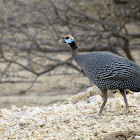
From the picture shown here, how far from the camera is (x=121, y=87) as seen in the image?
370cm

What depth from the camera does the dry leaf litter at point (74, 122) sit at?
10.5 feet

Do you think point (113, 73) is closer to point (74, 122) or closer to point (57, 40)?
point (74, 122)

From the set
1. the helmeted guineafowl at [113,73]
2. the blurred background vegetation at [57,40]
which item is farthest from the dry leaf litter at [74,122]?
the blurred background vegetation at [57,40]

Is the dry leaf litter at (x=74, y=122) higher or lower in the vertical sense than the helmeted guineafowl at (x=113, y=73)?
lower

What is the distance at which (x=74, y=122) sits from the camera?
11.6 feet

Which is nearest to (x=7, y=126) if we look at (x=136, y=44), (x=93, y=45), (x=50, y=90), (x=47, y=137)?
(x=47, y=137)

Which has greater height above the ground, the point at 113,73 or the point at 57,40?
the point at 57,40

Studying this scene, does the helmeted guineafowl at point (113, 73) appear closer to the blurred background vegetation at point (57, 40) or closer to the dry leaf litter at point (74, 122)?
the dry leaf litter at point (74, 122)

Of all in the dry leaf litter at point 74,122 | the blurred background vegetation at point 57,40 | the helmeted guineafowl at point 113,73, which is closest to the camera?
the dry leaf litter at point 74,122

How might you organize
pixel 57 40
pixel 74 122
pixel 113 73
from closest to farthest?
pixel 74 122
pixel 113 73
pixel 57 40

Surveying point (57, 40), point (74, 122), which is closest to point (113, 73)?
point (74, 122)

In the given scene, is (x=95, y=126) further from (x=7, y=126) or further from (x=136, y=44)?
(x=136, y=44)

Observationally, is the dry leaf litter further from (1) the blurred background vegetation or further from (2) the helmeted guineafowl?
(1) the blurred background vegetation

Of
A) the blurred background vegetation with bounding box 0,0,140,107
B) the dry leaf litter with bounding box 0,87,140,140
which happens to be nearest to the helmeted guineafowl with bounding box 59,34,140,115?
the dry leaf litter with bounding box 0,87,140,140
